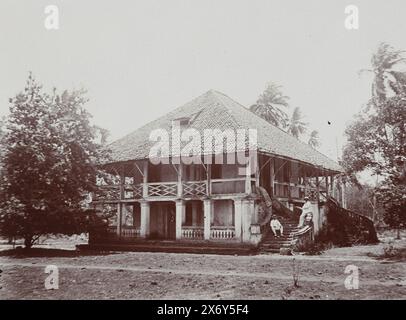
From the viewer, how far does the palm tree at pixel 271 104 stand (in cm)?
4422

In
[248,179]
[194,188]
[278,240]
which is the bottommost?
[278,240]

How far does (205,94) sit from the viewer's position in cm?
2786

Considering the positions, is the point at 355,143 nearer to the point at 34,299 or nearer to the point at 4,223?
the point at 4,223

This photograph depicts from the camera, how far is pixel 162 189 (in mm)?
23766

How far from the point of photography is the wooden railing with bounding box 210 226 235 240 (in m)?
20.6

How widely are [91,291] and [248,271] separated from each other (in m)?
4.83

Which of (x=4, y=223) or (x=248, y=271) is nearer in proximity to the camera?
(x=248, y=271)

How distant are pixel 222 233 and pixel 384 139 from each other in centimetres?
1145

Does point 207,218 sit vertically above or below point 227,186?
below

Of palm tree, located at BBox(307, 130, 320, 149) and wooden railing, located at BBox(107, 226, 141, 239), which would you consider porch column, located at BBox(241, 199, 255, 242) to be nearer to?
wooden railing, located at BBox(107, 226, 141, 239)

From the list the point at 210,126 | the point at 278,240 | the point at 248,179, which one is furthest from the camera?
the point at 210,126

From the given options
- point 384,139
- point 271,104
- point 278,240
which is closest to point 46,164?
point 278,240

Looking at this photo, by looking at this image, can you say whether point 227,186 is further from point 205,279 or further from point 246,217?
point 205,279
